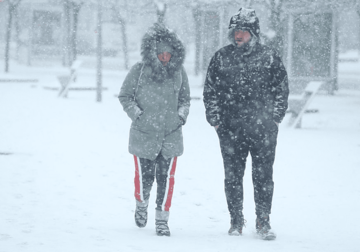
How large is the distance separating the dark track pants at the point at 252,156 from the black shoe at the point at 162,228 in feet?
1.68

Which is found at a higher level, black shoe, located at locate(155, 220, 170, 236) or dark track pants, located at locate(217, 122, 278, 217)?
dark track pants, located at locate(217, 122, 278, 217)

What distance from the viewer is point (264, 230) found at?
4.27 meters

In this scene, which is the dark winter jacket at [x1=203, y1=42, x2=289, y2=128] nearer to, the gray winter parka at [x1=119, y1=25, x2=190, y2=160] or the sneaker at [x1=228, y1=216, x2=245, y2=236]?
the gray winter parka at [x1=119, y1=25, x2=190, y2=160]

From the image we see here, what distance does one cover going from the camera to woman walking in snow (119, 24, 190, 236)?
428 cm

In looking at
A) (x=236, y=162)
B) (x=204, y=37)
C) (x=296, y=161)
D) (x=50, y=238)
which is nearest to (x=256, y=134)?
(x=236, y=162)

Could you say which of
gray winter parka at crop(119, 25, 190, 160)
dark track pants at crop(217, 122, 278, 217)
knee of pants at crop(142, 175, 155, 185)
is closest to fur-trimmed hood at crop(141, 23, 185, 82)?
gray winter parka at crop(119, 25, 190, 160)

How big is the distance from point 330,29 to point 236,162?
15823mm

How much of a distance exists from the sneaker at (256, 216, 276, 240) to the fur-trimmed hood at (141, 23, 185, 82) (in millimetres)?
1283

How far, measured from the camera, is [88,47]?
37844mm

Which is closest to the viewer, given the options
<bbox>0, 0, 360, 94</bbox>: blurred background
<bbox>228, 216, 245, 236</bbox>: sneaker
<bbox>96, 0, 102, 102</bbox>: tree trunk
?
<bbox>228, 216, 245, 236</bbox>: sneaker

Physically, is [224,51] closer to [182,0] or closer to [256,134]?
[256,134]

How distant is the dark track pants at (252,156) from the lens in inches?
165

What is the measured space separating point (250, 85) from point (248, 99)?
0.34 ft

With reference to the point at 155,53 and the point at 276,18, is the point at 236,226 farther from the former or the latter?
the point at 276,18
